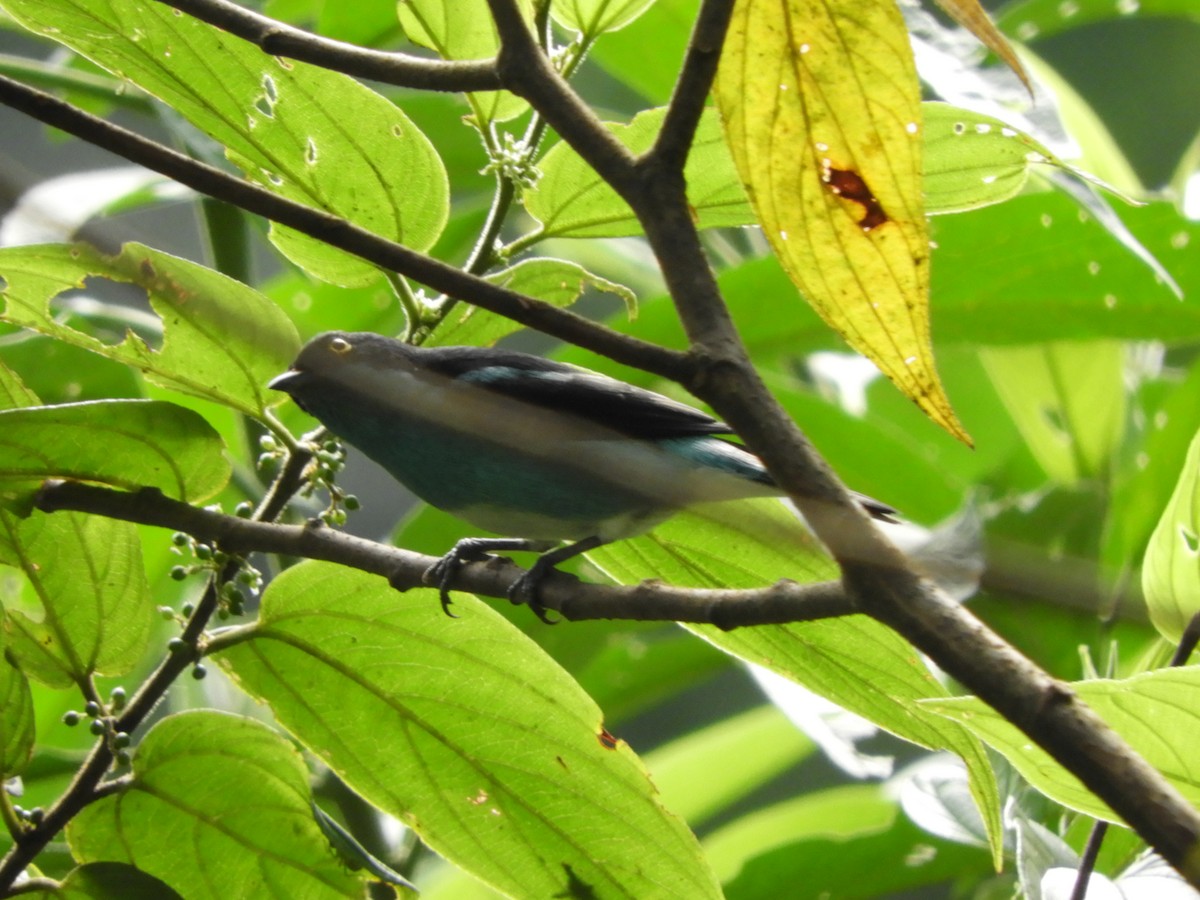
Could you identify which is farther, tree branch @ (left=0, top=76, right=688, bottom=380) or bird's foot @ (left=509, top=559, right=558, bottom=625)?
bird's foot @ (left=509, top=559, right=558, bottom=625)

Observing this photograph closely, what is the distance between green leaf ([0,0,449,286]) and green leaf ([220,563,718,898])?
0.38 meters

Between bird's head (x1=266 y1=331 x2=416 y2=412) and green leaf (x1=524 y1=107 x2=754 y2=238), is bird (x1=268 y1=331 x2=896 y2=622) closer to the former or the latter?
bird's head (x1=266 y1=331 x2=416 y2=412)

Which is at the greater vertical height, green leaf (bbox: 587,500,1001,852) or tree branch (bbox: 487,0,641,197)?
tree branch (bbox: 487,0,641,197)

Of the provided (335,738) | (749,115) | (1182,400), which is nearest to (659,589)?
(749,115)

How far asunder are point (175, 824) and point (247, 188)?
2.43 feet

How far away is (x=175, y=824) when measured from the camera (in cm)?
127

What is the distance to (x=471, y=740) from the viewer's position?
1230mm

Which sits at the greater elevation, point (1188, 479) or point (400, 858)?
Answer: point (1188, 479)

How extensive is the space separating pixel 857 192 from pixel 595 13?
1.41 ft

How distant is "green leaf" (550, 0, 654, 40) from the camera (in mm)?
1182

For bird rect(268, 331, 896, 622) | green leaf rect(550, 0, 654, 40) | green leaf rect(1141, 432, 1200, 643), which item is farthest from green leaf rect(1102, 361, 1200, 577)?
green leaf rect(550, 0, 654, 40)

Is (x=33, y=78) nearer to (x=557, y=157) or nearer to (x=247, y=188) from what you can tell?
(x=557, y=157)

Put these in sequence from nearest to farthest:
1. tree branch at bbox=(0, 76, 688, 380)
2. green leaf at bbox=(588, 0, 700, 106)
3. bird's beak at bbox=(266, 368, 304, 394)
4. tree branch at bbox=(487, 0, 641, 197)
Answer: tree branch at bbox=(0, 76, 688, 380)
tree branch at bbox=(487, 0, 641, 197)
bird's beak at bbox=(266, 368, 304, 394)
green leaf at bbox=(588, 0, 700, 106)

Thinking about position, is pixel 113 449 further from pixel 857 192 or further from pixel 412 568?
pixel 857 192
